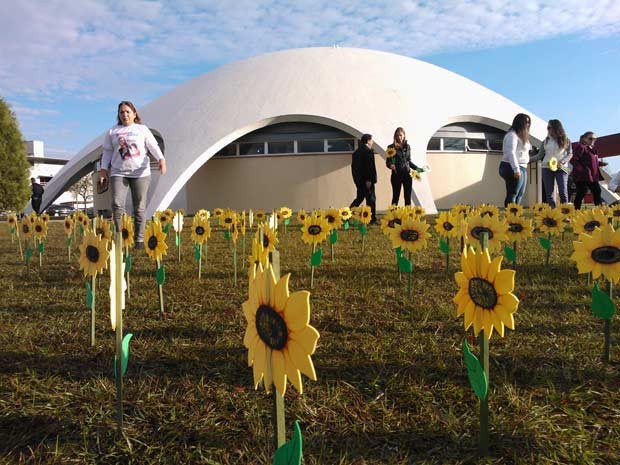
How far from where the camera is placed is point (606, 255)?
1.70 meters

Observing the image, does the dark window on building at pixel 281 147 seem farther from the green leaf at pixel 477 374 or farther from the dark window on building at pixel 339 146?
the green leaf at pixel 477 374

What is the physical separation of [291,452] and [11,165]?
2674 centimetres

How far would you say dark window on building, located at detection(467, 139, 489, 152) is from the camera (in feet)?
55.0

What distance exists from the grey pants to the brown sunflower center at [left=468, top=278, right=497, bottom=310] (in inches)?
163

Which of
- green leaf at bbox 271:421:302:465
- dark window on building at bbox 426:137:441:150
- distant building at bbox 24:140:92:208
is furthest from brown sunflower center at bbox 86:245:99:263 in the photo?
distant building at bbox 24:140:92:208

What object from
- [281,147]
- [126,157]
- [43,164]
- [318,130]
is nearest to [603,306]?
[126,157]

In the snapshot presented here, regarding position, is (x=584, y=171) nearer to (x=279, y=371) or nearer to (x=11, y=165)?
(x=279, y=371)

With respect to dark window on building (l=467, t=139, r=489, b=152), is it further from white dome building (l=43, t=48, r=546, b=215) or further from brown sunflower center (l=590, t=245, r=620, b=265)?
brown sunflower center (l=590, t=245, r=620, b=265)

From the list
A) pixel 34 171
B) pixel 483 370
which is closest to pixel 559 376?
pixel 483 370

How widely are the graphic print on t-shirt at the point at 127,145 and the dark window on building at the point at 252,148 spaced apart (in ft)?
38.1

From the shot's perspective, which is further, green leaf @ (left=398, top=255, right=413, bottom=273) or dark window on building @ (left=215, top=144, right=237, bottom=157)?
dark window on building @ (left=215, top=144, right=237, bottom=157)

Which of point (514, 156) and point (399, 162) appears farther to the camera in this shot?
point (399, 162)

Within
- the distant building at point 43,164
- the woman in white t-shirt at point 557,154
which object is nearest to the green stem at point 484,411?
the woman in white t-shirt at point 557,154

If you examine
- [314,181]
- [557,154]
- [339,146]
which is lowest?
[557,154]
